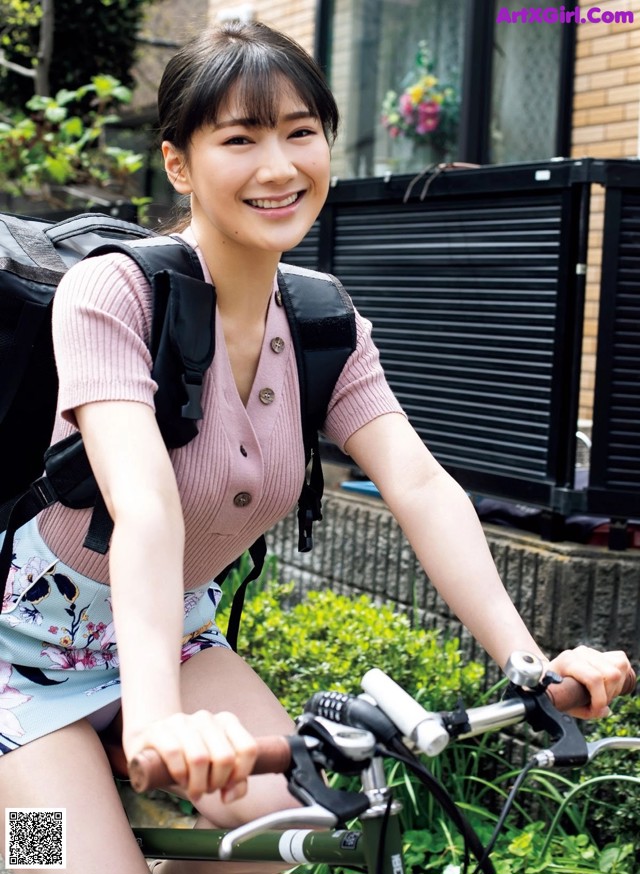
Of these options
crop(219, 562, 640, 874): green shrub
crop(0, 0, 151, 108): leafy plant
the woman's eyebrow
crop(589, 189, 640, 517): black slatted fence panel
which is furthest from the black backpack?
crop(0, 0, 151, 108): leafy plant

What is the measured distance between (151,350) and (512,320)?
7.67ft

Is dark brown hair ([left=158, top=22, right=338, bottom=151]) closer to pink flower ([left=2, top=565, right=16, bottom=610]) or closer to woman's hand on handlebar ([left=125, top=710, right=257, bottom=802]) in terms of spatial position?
→ pink flower ([left=2, top=565, right=16, bottom=610])

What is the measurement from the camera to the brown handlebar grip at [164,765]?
1.29 m

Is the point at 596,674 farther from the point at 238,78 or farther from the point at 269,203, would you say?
the point at 238,78

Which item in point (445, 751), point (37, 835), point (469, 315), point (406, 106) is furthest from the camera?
point (406, 106)

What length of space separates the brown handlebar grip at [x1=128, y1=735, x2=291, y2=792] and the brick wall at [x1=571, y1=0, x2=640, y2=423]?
4215 millimetres

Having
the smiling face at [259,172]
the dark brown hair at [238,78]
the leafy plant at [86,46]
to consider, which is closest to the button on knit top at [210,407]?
the smiling face at [259,172]

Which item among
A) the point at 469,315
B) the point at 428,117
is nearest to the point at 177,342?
the point at 469,315

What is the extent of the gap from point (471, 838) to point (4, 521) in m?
0.98

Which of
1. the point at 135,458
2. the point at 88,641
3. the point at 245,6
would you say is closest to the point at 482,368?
the point at 88,641

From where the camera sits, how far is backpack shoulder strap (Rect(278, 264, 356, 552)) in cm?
210

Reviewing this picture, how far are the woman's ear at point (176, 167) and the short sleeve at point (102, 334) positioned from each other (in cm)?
26

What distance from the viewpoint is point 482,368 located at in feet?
13.5

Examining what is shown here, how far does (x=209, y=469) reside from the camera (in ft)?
6.30
